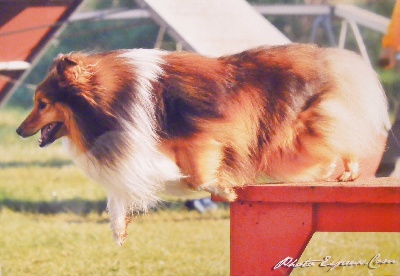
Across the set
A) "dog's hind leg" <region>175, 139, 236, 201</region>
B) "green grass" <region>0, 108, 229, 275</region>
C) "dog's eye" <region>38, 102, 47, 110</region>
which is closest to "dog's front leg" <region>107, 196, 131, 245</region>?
"dog's hind leg" <region>175, 139, 236, 201</region>

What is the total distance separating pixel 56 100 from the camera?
3160mm

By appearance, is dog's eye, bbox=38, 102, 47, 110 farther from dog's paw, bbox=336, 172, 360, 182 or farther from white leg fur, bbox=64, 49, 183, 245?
dog's paw, bbox=336, 172, 360, 182

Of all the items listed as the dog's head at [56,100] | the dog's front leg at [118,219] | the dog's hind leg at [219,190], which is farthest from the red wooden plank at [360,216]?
the dog's head at [56,100]

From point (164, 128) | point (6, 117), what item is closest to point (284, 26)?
point (164, 128)

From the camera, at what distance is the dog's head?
123 inches

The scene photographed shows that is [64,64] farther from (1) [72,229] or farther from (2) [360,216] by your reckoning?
(1) [72,229]

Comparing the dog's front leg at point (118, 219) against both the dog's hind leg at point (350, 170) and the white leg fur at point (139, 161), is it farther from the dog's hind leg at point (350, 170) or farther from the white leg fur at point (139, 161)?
the dog's hind leg at point (350, 170)

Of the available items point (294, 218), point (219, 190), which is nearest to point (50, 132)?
point (219, 190)

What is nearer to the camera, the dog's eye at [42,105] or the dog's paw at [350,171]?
the dog's eye at [42,105]

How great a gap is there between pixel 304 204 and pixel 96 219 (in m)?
2.35

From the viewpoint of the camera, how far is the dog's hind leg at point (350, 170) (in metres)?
3.46

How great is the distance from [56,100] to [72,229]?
1945mm

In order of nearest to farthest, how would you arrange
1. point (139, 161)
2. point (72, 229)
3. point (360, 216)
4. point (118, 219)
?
1. point (360, 216)
2. point (139, 161)
3. point (118, 219)
4. point (72, 229)

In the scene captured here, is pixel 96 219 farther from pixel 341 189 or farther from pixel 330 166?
pixel 341 189
